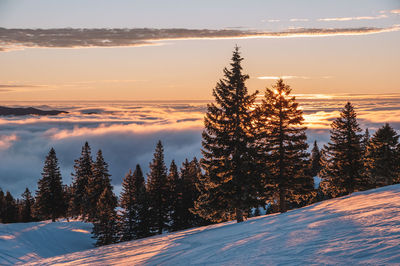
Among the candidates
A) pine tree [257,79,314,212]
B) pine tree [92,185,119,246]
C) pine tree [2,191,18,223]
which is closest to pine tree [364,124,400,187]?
pine tree [257,79,314,212]

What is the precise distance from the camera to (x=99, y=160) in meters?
55.4

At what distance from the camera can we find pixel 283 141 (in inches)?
1101

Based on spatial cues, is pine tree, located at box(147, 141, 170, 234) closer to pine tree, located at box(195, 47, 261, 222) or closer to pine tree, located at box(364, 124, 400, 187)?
pine tree, located at box(195, 47, 261, 222)

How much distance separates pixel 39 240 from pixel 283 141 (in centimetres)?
3025

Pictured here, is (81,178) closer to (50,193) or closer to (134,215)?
(50,193)

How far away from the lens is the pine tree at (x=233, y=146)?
25812 millimetres

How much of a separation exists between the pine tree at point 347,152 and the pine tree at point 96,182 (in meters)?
36.4

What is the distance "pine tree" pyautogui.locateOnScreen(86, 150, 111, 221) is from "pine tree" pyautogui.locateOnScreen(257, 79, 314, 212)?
35.4m

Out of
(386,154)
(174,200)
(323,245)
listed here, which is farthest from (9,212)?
(323,245)

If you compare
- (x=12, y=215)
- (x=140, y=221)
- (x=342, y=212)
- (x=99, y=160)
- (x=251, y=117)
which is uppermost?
(x=251, y=117)

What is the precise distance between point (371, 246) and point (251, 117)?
18638 millimetres

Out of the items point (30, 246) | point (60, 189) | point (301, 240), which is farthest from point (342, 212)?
point (60, 189)

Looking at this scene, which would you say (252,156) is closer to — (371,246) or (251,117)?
(251,117)

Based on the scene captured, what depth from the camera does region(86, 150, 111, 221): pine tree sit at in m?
55.2
